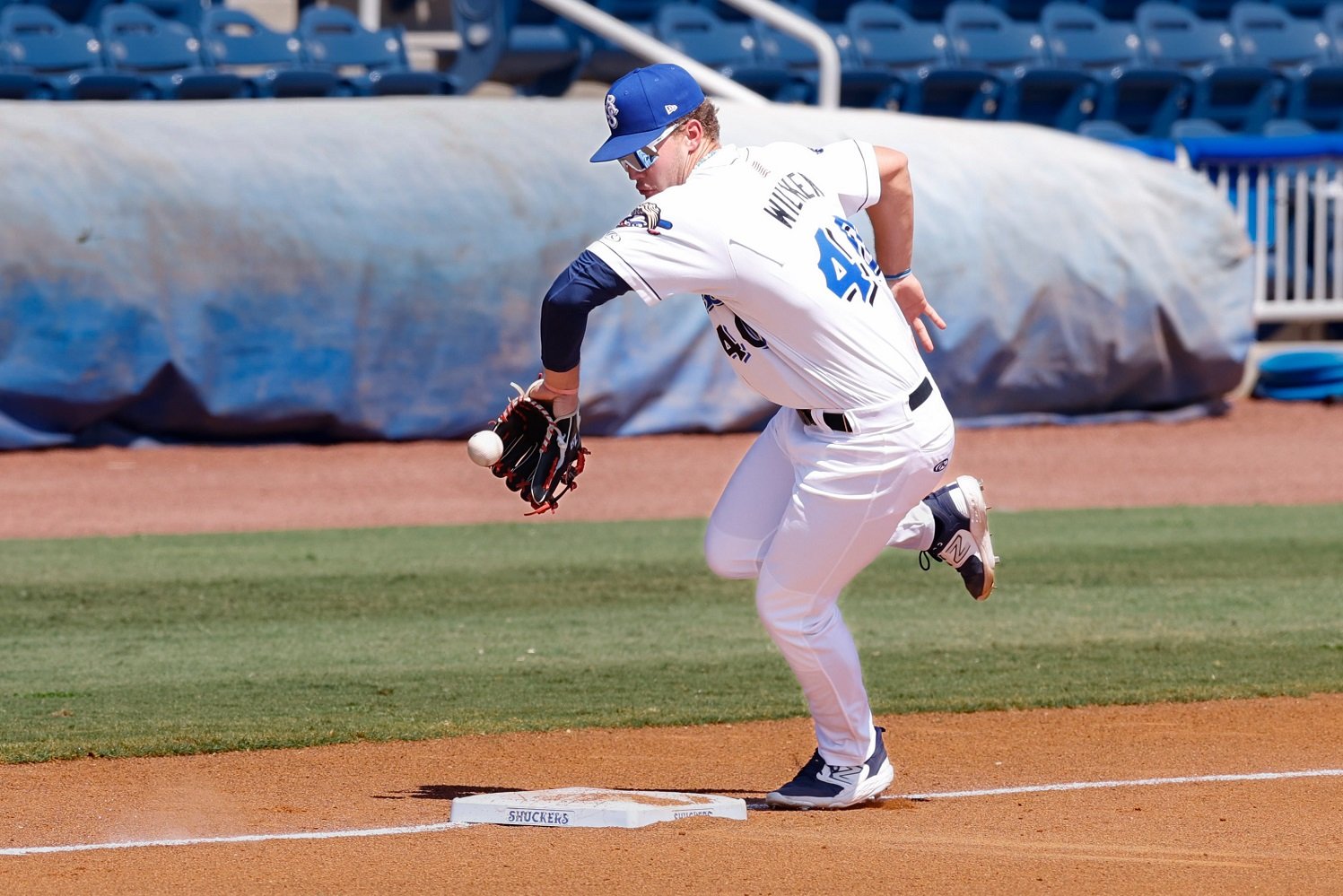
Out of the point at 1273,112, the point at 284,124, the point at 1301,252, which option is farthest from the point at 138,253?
the point at 1273,112

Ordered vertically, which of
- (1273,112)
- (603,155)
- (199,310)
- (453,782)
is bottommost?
(1273,112)

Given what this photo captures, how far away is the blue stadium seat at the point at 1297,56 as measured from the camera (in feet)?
62.8

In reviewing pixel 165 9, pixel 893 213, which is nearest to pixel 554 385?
pixel 893 213

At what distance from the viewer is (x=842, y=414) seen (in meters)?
4.59

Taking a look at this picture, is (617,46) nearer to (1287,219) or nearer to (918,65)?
(918,65)

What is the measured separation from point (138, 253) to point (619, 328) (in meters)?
3.28

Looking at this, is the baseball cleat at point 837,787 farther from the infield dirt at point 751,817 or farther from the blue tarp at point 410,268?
the blue tarp at point 410,268

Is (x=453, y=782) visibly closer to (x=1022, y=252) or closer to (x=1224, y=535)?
(x=1224, y=535)

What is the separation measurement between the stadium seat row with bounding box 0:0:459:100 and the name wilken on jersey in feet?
37.4

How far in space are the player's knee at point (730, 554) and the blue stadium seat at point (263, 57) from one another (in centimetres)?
1176

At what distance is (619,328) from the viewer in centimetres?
1333

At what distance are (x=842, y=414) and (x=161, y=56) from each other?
12.3m

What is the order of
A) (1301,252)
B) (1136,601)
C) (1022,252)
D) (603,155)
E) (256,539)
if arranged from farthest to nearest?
(1301,252) → (1022,252) → (256,539) → (1136,601) → (603,155)

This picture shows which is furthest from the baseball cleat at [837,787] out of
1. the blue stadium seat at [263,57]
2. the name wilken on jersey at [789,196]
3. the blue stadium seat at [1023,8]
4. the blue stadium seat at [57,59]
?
the blue stadium seat at [1023,8]
